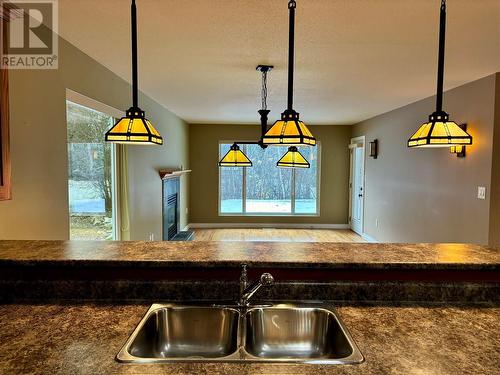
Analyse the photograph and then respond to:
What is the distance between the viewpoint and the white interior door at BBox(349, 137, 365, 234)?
738 centimetres

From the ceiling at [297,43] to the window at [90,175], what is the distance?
0.58 metres

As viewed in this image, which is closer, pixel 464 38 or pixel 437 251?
pixel 437 251

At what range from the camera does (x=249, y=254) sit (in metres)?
1.67

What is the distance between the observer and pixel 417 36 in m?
2.53

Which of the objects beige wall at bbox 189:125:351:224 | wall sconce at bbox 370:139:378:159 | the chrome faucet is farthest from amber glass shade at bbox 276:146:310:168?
beige wall at bbox 189:125:351:224

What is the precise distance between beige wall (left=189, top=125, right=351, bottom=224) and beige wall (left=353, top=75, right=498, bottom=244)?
1.11 m

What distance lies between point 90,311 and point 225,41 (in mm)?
2147

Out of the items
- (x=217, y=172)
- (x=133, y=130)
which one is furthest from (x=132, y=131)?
(x=217, y=172)

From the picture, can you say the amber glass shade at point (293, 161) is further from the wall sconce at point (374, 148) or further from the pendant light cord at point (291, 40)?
the wall sconce at point (374, 148)

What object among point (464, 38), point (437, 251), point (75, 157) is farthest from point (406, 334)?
point (75, 157)

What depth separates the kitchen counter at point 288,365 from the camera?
1044 mm

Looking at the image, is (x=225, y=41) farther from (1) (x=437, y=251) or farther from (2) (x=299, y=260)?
(1) (x=437, y=251)

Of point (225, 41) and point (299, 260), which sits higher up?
point (225, 41)

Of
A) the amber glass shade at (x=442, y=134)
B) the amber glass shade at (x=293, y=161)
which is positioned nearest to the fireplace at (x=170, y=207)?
the amber glass shade at (x=293, y=161)
